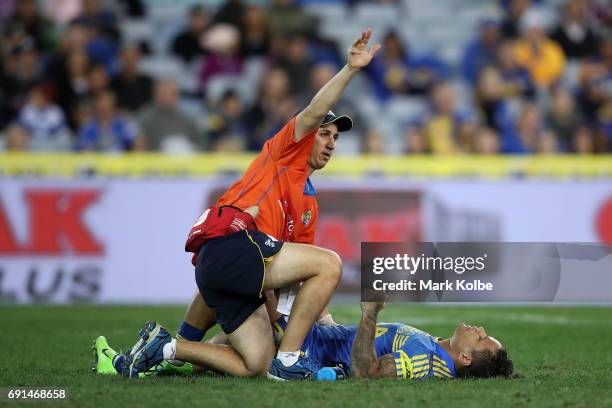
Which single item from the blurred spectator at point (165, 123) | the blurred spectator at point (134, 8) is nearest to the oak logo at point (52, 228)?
the blurred spectator at point (165, 123)

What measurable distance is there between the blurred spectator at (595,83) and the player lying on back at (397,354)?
36.3ft

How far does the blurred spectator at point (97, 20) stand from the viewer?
17.8 m

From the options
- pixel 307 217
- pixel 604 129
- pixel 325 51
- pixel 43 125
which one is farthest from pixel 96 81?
pixel 307 217

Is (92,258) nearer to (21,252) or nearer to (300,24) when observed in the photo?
(21,252)

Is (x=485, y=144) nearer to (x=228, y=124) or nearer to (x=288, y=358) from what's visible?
(x=228, y=124)

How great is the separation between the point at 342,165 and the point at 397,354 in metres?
7.66

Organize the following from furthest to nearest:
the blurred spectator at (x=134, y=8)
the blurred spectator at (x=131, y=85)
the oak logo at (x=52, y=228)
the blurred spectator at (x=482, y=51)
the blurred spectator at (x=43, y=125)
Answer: the blurred spectator at (x=134, y=8) < the blurred spectator at (x=482, y=51) < the blurred spectator at (x=131, y=85) < the blurred spectator at (x=43, y=125) < the oak logo at (x=52, y=228)

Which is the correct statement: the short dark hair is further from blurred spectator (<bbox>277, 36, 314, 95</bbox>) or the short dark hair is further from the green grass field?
blurred spectator (<bbox>277, 36, 314, 95</bbox>)

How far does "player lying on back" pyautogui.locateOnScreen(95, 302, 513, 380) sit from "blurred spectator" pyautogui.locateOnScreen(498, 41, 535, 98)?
1091cm

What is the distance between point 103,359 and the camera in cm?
804

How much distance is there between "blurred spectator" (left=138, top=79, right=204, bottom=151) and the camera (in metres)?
16.3

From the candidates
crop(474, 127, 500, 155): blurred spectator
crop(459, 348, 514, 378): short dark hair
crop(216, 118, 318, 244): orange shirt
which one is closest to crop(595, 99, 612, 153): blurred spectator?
crop(474, 127, 500, 155): blurred spectator

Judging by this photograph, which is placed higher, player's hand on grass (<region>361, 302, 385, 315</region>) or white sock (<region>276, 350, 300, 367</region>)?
player's hand on grass (<region>361, 302, 385, 315</region>)

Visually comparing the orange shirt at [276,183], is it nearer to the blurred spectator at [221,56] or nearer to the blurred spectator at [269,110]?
the blurred spectator at [269,110]
